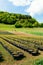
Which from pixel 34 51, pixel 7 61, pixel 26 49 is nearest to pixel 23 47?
pixel 26 49

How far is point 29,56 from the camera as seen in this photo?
76.6 feet

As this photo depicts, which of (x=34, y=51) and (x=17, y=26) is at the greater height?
(x=34, y=51)

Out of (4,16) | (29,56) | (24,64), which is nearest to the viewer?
(24,64)

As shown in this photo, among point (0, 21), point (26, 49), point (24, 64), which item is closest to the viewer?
point (24, 64)

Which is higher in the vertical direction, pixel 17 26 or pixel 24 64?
pixel 24 64

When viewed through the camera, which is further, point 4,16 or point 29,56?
point 4,16

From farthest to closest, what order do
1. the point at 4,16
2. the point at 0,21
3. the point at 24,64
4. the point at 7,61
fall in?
the point at 4,16 < the point at 0,21 < the point at 7,61 < the point at 24,64

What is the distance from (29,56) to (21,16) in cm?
10183

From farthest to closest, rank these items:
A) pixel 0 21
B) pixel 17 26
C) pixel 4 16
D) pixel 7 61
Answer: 1. pixel 4 16
2. pixel 0 21
3. pixel 17 26
4. pixel 7 61

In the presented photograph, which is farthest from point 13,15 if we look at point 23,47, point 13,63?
point 13,63

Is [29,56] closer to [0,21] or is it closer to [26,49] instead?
[26,49]

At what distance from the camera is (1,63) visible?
2045 centimetres

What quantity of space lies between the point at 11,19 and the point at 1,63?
96.6 meters

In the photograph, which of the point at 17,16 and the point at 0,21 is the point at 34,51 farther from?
the point at 17,16
